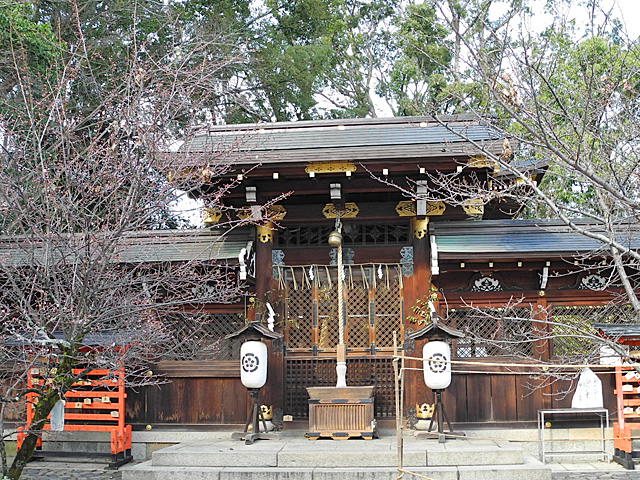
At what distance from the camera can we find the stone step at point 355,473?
836 cm

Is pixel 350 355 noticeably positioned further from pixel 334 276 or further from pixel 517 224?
pixel 517 224

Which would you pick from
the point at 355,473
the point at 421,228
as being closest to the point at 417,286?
the point at 421,228

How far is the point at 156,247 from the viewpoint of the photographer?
37.1 feet

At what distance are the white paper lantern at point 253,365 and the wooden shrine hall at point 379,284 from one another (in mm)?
608

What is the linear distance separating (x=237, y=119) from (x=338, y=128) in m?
11.0

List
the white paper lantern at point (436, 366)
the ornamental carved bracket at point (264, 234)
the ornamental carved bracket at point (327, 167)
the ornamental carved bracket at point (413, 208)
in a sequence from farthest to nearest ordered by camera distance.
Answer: the ornamental carved bracket at point (264, 234), the ornamental carved bracket at point (413, 208), the ornamental carved bracket at point (327, 167), the white paper lantern at point (436, 366)

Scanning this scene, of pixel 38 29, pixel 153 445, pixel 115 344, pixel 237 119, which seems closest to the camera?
pixel 115 344

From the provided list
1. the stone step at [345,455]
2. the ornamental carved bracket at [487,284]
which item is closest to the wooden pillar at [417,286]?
the ornamental carved bracket at [487,284]

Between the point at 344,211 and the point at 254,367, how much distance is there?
303cm

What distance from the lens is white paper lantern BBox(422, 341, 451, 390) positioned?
951 cm

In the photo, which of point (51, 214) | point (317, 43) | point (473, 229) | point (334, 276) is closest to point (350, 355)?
point (334, 276)

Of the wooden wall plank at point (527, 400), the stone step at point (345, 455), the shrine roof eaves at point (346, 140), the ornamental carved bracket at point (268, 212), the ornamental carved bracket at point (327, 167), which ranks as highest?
the shrine roof eaves at point (346, 140)

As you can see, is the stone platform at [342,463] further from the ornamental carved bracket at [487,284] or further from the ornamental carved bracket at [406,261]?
the ornamental carved bracket at [406,261]

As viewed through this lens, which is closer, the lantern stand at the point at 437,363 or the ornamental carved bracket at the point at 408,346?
the lantern stand at the point at 437,363
